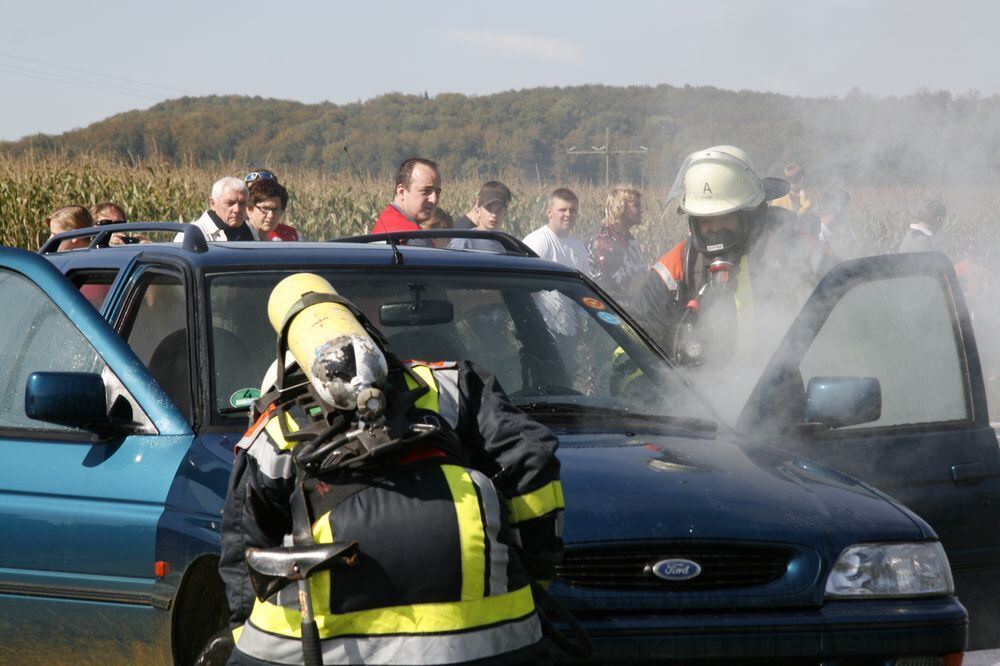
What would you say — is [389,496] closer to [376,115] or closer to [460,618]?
[460,618]

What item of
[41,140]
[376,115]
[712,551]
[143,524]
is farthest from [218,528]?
[376,115]

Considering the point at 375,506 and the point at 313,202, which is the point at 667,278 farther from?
the point at 313,202

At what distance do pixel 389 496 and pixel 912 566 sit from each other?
178 centimetres

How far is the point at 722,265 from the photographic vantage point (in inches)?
239

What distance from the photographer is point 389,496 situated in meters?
2.67

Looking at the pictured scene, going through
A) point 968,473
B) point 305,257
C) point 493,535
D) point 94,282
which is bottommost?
point 968,473

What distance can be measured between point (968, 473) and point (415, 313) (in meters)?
1.93

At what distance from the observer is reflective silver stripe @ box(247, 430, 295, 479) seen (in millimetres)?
2713

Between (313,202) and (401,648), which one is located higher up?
(401,648)

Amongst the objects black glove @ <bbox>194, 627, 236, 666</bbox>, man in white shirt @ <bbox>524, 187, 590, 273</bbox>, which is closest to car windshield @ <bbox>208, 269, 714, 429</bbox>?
black glove @ <bbox>194, 627, 236, 666</bbox>

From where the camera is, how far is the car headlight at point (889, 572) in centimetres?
376

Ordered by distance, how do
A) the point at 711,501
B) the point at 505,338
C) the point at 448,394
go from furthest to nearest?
the point at 505,338
the point at 711,501
the point at 448,394

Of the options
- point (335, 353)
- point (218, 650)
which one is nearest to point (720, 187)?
point (218, 650)

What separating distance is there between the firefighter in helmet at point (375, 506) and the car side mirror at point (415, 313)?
5.90ft
